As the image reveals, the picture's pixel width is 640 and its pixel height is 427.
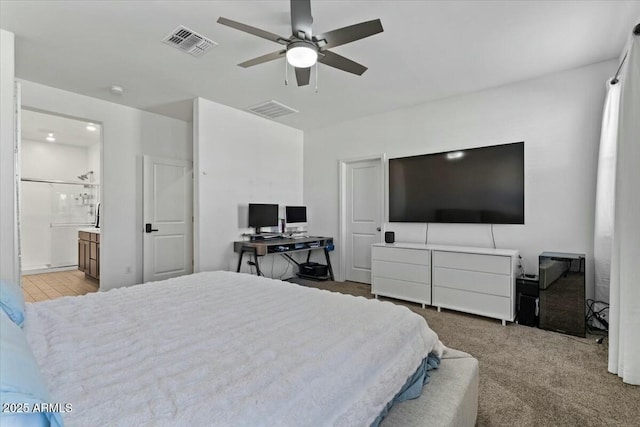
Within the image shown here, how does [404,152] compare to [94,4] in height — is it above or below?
below

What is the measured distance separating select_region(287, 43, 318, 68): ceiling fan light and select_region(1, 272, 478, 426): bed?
165cm

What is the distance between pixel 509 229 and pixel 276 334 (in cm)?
335

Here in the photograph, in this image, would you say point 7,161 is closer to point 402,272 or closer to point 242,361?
point 242,361

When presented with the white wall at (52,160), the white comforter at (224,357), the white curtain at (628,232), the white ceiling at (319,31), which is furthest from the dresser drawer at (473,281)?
the white wall at (52,160)

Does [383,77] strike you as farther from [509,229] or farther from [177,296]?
[177,296]

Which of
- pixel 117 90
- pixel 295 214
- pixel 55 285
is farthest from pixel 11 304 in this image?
pixel 55 285

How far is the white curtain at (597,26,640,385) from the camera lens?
2039 millimetres

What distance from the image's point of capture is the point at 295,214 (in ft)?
17.3

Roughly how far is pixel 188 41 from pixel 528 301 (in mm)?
4141

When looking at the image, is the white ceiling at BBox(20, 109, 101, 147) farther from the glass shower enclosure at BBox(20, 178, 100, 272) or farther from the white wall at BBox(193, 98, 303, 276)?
the white wall at BBox(193, 98, 303, 276)

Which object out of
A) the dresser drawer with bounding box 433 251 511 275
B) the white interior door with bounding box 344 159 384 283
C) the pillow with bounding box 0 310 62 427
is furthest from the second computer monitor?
the pillow with bounding box 0 310 62 427

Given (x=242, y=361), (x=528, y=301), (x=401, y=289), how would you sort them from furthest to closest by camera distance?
(x=401, y=289), (x=528, y=301), (x=242, y=361)

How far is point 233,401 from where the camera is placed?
812 mm

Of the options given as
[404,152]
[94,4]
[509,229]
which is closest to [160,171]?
[94,4]
